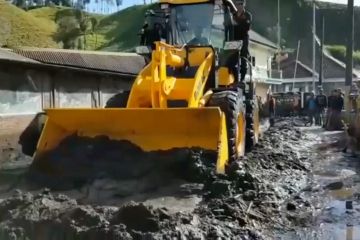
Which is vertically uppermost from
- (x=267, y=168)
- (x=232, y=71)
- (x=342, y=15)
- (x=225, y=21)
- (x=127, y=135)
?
(x=342, y=15)

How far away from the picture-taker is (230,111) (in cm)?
905

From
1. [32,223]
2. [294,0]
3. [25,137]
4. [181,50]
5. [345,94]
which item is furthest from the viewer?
[294,0]

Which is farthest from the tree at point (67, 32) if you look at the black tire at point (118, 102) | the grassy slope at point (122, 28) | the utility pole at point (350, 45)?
the black tire at point (118, 102)

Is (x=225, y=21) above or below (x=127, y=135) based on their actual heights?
above

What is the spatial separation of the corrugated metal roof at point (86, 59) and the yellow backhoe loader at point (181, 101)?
6.58 metres

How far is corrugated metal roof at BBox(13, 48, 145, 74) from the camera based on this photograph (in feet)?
55.8

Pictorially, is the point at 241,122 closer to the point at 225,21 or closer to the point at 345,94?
the point at 225,21

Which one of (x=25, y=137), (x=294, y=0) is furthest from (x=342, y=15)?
(x=25, y=137)

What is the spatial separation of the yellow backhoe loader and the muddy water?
1.62m

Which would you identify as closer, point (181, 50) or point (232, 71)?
point (181, 50)

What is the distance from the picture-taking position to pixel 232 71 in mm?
11297

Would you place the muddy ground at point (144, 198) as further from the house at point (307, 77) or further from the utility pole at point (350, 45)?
the house at point (307, 77)

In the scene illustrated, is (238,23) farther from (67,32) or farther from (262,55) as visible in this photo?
(67,32)

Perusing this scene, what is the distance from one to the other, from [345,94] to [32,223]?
20.7 m
